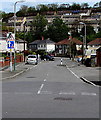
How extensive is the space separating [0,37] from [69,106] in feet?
238

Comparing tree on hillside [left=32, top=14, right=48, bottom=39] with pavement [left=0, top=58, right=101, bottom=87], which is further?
tree on hillside [left=32, top=14, right=48, bottom=39]

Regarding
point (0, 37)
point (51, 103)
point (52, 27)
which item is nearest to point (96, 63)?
point (0, 37)

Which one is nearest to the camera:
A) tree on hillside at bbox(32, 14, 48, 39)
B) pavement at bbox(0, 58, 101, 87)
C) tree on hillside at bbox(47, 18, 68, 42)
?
pavement at bbox(0, 58, 101, 87)

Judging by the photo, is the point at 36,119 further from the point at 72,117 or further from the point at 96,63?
the point at 96,63

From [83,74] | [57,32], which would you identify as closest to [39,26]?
[57,32]

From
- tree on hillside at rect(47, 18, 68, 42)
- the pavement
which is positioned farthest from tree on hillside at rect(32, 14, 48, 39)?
the pavement

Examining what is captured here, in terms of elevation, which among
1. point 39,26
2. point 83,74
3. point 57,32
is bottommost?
point 83,74

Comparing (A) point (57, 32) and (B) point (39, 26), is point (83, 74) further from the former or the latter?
(B) point (39, 26)

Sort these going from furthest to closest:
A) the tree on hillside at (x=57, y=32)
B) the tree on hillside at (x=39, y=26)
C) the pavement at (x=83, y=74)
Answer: the tree on hillside at (x=39, y=26), the tree on hillside at (x=57, y=32), the pavement at (x=83, y=74)

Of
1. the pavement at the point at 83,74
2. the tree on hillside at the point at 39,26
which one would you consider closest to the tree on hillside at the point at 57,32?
the tree on hillside at the point at 39,26

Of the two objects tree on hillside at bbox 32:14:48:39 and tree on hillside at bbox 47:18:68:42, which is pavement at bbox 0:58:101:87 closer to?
tree on hillside at bbox 47:18:68:42

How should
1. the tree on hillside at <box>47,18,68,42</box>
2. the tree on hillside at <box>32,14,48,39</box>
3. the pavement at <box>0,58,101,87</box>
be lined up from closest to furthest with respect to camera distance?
1. the pavement at <box>0,58,101,87</box>
2. the tree on hillside at <box>47,18,68,42</box>
3. the tree on hillside at <box>32,14,48,39</box>

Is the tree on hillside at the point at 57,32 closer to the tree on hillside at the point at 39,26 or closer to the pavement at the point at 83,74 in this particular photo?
the tree on hillside at the point at 39,26

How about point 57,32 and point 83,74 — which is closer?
point 83,74
